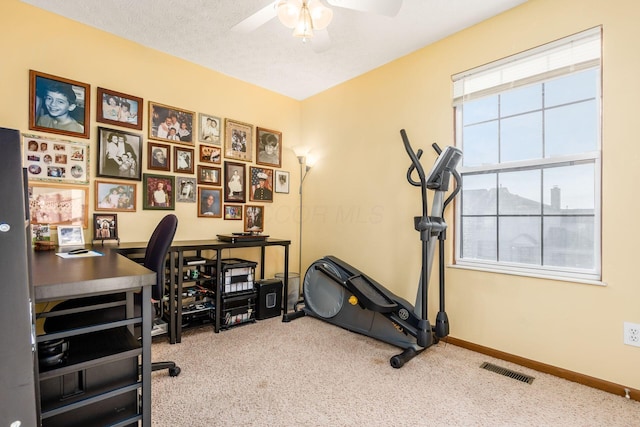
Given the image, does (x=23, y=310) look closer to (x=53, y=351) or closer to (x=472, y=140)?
(x=53, y=351)

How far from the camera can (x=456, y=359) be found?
2453 millimetres

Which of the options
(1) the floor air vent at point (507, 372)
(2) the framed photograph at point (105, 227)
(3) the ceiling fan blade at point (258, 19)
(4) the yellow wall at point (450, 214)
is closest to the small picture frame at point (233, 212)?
(4) the yellow wall at point (450, 214)

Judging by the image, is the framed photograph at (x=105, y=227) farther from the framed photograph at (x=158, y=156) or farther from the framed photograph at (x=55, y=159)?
the framed photograph at (x=158, y=156)

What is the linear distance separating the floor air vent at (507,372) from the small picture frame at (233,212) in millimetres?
2746

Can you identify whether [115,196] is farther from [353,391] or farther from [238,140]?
[353,391]

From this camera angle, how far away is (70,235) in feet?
8.16

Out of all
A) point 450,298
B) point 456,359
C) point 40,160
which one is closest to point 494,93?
point 450,298

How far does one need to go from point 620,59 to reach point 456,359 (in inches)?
90.0

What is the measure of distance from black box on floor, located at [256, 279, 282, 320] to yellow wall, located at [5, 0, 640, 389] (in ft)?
2.58

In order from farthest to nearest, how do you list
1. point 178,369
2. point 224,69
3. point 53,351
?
1. point 224,69
2. point 178,369
3. point 53,351

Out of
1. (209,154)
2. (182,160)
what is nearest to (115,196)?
(182,160)

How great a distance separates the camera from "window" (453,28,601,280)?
216 cm

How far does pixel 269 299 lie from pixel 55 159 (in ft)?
7.29

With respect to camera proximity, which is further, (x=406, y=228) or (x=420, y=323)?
(x=406, y=228)
